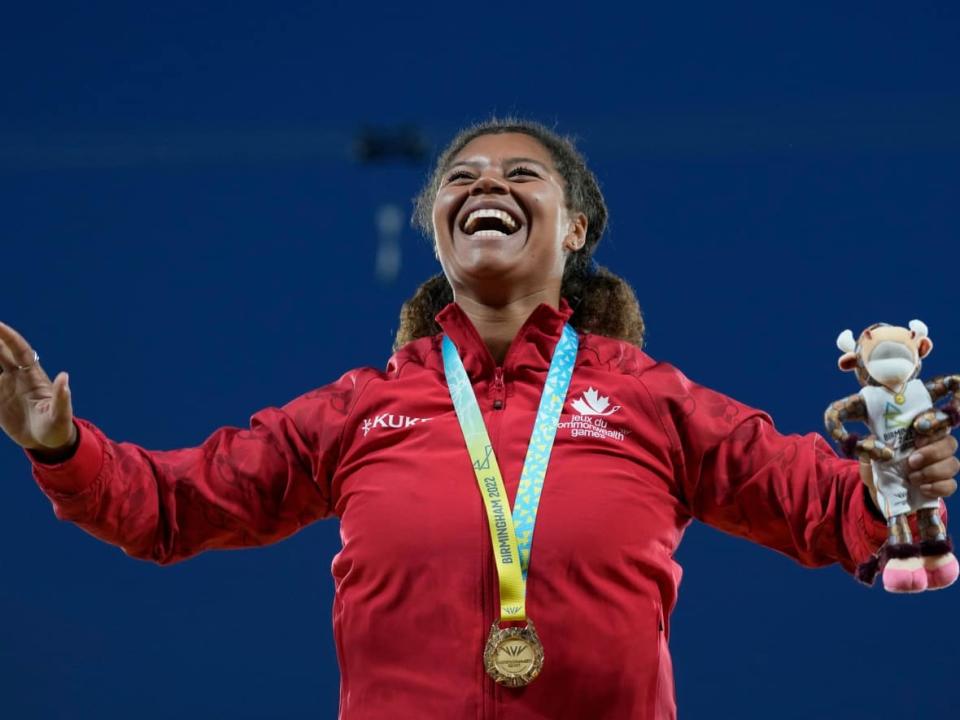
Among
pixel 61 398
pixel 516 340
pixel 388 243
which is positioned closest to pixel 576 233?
pixel 516 340

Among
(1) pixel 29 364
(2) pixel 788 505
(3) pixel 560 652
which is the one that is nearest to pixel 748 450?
(2) pixel 788 505

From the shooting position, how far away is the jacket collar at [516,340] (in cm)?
204

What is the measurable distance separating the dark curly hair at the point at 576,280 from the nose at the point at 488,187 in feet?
0.54

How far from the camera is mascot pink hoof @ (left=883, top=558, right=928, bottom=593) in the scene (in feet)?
5.15

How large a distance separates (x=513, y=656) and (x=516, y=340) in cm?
52

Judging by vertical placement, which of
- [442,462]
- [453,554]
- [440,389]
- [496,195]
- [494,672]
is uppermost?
[496,195]

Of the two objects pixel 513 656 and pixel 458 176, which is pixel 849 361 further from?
pixel 458 176

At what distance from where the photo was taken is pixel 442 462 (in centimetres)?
189

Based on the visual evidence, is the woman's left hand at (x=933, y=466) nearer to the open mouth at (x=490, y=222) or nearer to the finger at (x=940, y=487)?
the finger at (x=940, y=487)

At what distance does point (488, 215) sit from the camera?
84.5 inches

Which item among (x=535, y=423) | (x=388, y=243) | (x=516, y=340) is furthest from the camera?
(x=388, y=243)

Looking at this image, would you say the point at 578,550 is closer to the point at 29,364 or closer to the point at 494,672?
the point at 494,672

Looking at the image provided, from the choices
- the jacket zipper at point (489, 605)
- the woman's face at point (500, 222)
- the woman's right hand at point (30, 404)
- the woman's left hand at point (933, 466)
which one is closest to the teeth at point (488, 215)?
the woman's face at point (500, 222)

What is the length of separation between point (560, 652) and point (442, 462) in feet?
0.99
